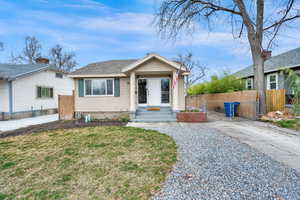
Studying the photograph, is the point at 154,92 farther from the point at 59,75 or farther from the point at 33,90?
the point at 59,75

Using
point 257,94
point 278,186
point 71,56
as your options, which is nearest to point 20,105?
point 278,186

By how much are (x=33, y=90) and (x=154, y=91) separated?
10371mm

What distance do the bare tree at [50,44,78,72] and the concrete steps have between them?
2929 centimetres

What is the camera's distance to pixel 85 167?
3406 mm

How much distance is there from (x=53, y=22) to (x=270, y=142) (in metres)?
19.8

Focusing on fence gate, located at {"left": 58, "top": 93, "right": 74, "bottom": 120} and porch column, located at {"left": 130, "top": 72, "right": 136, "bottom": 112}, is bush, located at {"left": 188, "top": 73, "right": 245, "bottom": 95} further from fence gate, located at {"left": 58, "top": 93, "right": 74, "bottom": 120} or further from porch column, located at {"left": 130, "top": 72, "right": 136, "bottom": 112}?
fence gate, located at {"left": 58, "top": 93, "right": 74, "bottom": 120}

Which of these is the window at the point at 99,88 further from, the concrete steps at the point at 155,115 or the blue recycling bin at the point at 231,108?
the blue recycling bin at the point at 231,108

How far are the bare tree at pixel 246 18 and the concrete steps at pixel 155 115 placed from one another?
5.76m

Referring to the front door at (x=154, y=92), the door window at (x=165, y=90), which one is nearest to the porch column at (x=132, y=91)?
the front door at (x=154, y=92)

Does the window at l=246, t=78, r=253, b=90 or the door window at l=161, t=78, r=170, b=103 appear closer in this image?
the door window at l=161, t=78, r=170, b=103

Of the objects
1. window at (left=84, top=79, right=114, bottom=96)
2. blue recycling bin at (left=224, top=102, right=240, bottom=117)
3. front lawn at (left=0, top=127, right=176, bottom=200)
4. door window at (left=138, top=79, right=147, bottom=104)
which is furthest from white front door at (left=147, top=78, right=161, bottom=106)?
front lawn at (left=0, top=127, right=176, bottom=200)

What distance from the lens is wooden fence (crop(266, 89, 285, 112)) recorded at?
29.8ft

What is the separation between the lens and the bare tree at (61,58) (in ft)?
101

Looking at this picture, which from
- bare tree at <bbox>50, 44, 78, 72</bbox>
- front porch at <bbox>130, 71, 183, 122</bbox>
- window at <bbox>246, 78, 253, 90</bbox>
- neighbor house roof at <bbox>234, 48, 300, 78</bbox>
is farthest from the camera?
bare tree at <bbox>50, 44, 78, 72</bbox>
